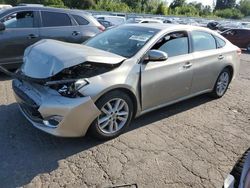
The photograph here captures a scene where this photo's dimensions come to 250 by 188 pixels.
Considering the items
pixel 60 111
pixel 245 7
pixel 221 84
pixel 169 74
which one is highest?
pixel 169 74

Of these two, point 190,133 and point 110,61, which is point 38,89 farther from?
point 190,133

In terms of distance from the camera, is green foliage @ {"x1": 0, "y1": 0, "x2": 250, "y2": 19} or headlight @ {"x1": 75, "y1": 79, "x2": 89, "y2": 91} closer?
headlight @ {"x1": 75, "y1": 79, "x2": 89, "y2": 91}

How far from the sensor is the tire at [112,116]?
152 inches

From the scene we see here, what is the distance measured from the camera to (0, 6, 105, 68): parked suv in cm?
667

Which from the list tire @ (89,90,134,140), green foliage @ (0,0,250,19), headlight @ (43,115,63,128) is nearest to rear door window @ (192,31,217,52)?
tire @ (89,90,134,140)

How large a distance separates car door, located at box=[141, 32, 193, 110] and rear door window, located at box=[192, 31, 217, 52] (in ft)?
0.84

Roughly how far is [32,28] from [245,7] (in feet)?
373

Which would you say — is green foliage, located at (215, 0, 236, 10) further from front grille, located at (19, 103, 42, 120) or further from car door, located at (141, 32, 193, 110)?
front grille, located at (19, 103, 42, 120)

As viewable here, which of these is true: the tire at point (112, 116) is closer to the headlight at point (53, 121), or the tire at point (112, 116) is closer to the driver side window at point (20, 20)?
the headlight at point (53, 121)

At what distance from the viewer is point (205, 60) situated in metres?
5.35

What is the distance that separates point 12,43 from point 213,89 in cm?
457

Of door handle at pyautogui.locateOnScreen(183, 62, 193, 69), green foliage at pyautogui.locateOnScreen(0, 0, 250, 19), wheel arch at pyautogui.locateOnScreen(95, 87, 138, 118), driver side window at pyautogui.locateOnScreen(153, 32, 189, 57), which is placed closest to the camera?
wheel arch at pyautogui.locateOnScreen(95, 87, 138, 118)

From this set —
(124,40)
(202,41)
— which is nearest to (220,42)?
(202,41)

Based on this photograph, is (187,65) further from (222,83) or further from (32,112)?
(32,112)
